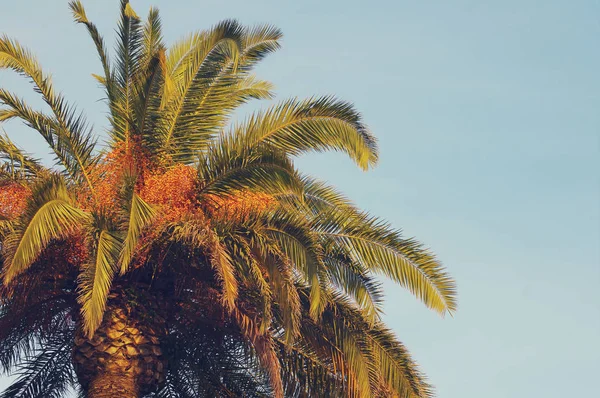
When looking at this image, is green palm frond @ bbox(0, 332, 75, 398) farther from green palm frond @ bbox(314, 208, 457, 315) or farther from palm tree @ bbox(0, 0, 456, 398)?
green palm frond @ bbox(314, 208, 457, 315)

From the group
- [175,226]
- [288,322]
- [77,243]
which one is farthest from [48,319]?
[288,322]

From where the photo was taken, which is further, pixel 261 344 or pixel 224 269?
pixel 261 344

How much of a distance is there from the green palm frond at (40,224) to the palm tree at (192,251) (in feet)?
0.07

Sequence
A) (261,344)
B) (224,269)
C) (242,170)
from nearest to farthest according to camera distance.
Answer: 1. (224,269)
2. (261,344)
3. (242,170)

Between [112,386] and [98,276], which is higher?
[98,276]

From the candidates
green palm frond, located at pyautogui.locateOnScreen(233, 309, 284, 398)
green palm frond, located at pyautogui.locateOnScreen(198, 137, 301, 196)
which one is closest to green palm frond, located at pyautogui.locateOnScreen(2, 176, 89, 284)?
green palm frond, located at pyautogui.locateOnScreen(198, 137, 301, 196)

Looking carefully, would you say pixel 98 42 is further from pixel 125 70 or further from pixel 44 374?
pixel 44 374

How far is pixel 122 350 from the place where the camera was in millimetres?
13391

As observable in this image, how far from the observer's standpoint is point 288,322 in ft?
42.4

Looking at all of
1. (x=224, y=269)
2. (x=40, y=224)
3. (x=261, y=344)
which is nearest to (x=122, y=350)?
(x=261, y=344)

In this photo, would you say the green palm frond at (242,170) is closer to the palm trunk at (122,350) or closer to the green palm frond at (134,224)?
the green palm frond at (134,224)

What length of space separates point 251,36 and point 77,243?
511 cm

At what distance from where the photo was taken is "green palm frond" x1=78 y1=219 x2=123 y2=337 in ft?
39.4

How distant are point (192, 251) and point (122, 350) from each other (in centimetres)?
166
